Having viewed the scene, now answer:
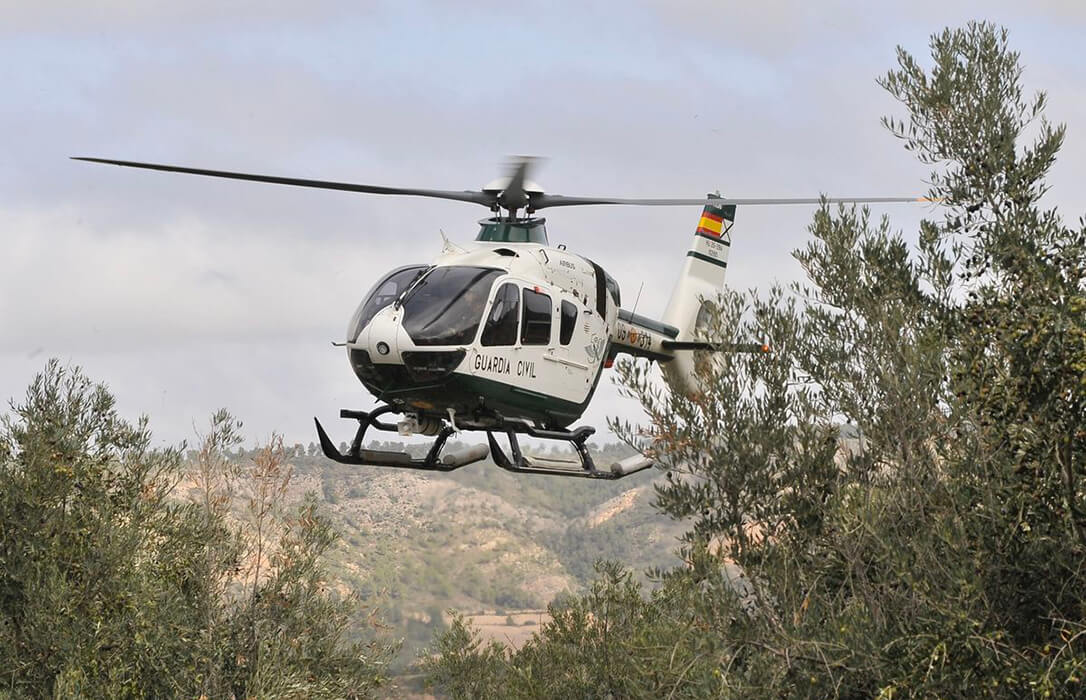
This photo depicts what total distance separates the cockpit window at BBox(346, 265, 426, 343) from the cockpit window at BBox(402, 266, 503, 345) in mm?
220

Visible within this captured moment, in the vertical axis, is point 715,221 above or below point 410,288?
above

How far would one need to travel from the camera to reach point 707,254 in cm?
2461

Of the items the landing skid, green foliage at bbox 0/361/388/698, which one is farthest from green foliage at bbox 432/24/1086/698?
green foliage at bbox 0/361/388/698

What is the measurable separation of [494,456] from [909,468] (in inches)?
302

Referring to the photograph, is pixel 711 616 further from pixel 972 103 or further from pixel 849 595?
pixel 972 103

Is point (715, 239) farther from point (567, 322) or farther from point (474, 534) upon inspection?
point (474, 534)

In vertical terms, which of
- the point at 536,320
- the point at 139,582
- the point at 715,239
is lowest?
the point at 139,582

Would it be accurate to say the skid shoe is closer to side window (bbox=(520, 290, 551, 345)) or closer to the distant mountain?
side window (bbox=(520, 290, 551, 345))

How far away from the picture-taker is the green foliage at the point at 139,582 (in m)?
18.2

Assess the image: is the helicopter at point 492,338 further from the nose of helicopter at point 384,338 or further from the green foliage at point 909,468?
the green foliage at point 909,468

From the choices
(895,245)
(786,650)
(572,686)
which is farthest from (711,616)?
(572,686)

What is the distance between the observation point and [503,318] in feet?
55.7

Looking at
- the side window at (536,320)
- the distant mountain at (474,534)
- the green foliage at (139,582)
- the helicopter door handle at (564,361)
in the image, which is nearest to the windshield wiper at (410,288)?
the side window at (536,320)

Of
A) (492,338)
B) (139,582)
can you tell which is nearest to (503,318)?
(492,338)
